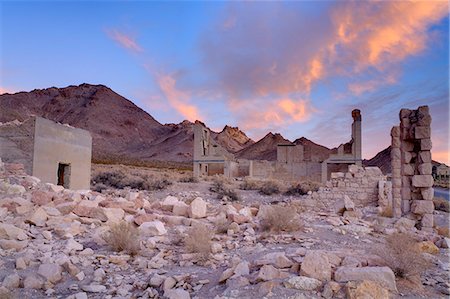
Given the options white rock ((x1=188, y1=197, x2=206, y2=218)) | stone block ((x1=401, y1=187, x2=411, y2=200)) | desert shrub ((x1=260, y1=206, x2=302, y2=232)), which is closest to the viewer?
desert shrub ((x1=260, y1=206, x2=302, y2=232))

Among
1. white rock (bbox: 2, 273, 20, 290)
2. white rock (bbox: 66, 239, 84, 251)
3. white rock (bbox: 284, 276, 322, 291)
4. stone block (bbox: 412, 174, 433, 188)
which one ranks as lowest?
white rock (bbox: 2, 273, 20, 290)

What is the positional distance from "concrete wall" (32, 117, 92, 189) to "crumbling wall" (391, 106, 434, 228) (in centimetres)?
1111

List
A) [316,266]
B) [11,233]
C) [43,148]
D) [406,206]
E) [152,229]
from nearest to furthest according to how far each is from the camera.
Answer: [316,266] → [11,233] → [152,229] → [406,206] → [43,148]

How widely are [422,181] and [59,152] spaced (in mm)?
11739

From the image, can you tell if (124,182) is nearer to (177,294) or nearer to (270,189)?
(270,189)

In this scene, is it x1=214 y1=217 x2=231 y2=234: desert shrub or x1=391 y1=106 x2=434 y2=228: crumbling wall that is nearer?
x1=214 y1=217 x2=231 y2=234: desert shrub

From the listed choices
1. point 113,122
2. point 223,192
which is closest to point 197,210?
point 223,192

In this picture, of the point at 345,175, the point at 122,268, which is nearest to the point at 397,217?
the point at 345,175

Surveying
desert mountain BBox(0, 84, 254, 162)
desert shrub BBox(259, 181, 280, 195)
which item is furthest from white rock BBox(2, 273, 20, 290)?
desert mountain BBox(0, 84, 254, 162)

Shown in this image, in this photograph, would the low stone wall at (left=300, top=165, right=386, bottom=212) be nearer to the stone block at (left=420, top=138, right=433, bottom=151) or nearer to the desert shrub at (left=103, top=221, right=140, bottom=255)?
the stone block at (left=420, top=138, right=433, bottom=151)

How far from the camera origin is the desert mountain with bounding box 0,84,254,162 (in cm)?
7359

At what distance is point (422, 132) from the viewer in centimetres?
1095

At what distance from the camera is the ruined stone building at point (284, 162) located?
3151 centimetres

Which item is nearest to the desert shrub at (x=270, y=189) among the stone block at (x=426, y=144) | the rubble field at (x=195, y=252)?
the rubble field at (x=195, y=252)
